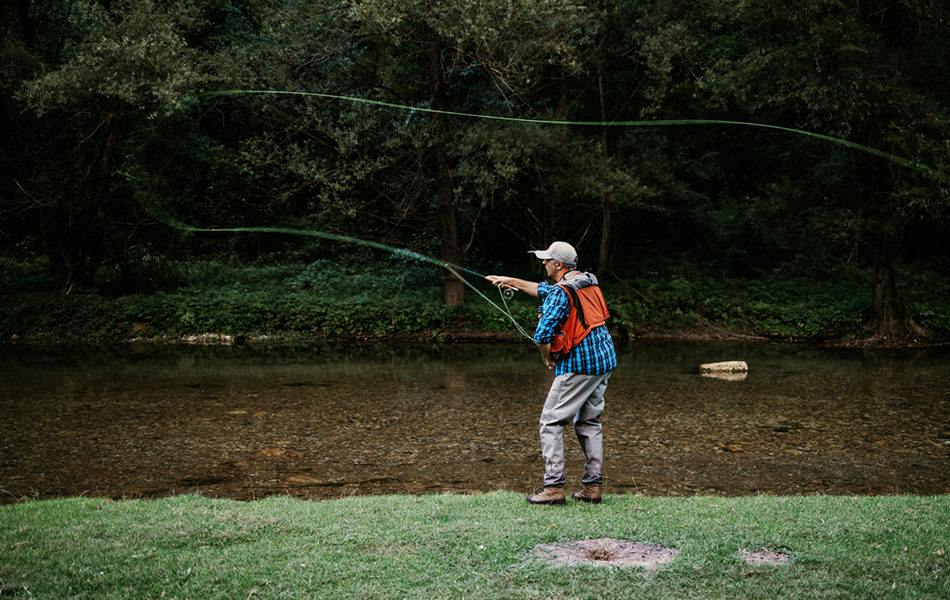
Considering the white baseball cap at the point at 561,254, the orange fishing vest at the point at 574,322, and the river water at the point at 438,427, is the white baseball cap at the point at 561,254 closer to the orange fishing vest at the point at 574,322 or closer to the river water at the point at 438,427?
the orange fishing vest at the point at 574,322

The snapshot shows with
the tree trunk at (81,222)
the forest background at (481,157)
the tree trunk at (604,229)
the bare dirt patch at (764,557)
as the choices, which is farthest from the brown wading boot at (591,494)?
the tree trunk at (81,222)

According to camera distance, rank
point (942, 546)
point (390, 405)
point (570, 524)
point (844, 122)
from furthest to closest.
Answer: point (844, 122), point (390, 405), point (570, 524), point (942, 546)

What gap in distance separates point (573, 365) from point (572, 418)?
43 cm

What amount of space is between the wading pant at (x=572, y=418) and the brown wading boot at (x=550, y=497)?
0.05 meters

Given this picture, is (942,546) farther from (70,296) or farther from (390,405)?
(70,296)

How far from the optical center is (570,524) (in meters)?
5.04

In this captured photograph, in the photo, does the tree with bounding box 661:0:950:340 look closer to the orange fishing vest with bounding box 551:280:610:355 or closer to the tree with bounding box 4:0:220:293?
the orange fishing vest with bounding box 551:280:610:355

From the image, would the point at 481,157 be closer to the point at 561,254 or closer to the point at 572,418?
the point at 561,254

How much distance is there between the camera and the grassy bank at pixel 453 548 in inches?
153

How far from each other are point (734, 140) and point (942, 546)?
2469cm

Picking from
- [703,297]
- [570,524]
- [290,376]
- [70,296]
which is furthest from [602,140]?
[570,524]

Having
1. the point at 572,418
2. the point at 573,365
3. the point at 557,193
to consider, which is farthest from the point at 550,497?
the point at 557,193

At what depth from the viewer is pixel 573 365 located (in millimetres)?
5730

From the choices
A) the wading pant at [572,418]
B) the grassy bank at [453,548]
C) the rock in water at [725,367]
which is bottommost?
the rock in water at [725,367]
